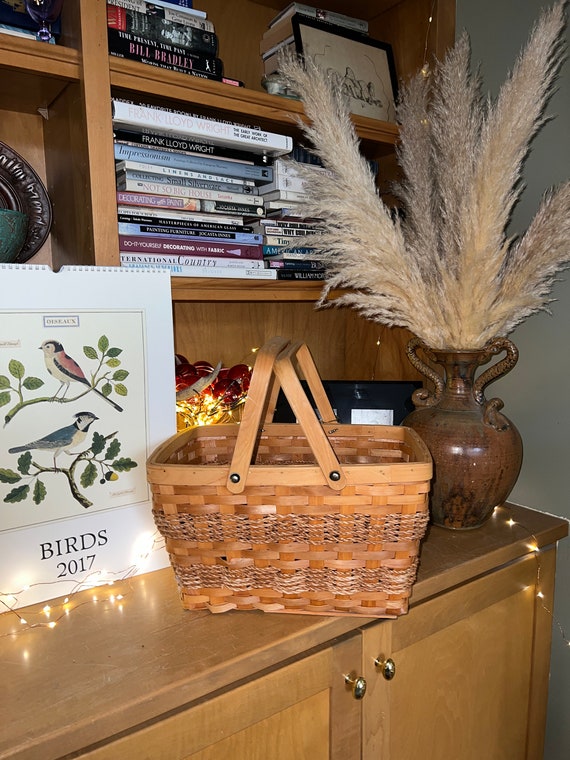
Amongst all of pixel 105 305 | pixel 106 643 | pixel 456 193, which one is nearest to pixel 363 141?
pixel 456 193

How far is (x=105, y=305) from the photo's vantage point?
84cm

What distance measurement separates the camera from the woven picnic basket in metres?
0.70

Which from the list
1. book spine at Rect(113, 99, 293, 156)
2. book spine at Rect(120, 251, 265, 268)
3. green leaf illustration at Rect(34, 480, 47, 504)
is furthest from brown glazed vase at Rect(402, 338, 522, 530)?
green leaf illustration at Rect(34, 480, 47, 504)

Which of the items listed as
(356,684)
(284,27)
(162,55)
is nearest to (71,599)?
(356,684)

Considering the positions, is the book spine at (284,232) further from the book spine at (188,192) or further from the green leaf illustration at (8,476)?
the green leaf illustration at (8,476)

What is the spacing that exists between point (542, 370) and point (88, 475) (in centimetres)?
87

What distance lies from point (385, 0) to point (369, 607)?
51.0 inches

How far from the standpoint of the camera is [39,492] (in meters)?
0.80

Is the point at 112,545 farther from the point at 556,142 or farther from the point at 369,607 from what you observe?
the point at 556,142

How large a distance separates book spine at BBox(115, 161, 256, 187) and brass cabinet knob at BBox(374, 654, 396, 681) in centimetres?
85

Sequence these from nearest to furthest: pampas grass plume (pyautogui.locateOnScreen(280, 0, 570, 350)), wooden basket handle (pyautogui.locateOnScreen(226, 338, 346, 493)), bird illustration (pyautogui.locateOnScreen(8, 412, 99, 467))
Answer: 1. wooden basket handle (pyautogui.locateOnScreen(226, 338, 346, 493))
2. bird illustration (pyautogui.locateOnScreen(8, 412, 99, 467))
3. pampas grass plume (pyautogui.locateOnScreen(280, 0, 570, 350))

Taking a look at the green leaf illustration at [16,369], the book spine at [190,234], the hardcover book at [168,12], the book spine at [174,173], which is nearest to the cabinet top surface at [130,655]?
the green leaf illustration at [16,369]

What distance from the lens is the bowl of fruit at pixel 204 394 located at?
40.6 inches

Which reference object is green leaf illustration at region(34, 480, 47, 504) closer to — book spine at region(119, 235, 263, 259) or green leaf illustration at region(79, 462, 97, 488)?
green leaf illustration at region(79, 462, 97, 488)
